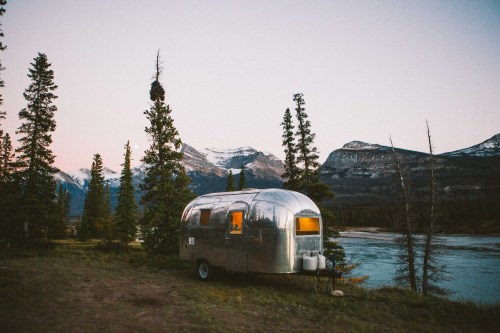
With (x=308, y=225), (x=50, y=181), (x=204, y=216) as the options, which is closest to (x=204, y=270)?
(x=204, y=216)

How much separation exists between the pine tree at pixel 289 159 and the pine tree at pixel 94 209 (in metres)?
35.8

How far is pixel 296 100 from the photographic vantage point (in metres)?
29.2

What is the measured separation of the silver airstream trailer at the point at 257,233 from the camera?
11.0 meters

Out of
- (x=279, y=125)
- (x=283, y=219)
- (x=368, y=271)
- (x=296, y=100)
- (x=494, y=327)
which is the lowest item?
(x=368, y=271)

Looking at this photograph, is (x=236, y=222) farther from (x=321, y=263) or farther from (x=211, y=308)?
(x=211, y=308)

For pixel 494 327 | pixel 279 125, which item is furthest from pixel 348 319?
pixel 279 125

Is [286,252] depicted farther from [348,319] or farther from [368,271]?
[368,271]

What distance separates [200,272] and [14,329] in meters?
7.53

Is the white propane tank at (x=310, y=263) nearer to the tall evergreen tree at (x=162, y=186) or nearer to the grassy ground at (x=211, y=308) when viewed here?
the grassy ground at (x=211, y=308)

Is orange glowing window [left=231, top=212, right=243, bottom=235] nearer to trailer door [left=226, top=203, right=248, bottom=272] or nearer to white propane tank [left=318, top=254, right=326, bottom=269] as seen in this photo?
trailer door [left=226, top=203, right=248, bottom=272]

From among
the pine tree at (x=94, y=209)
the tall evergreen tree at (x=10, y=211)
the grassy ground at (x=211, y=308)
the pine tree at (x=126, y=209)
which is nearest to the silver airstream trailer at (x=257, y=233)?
the grassy ground at (x=211, y=308)

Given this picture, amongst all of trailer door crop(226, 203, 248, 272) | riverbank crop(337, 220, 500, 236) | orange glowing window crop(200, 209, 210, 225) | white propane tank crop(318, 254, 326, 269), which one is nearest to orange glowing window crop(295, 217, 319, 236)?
white propane tank crop(318, 254, 326, 269)

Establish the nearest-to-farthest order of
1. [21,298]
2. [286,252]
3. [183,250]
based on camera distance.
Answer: [21,298], [286,252], [183,250]

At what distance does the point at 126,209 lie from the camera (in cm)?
4791
